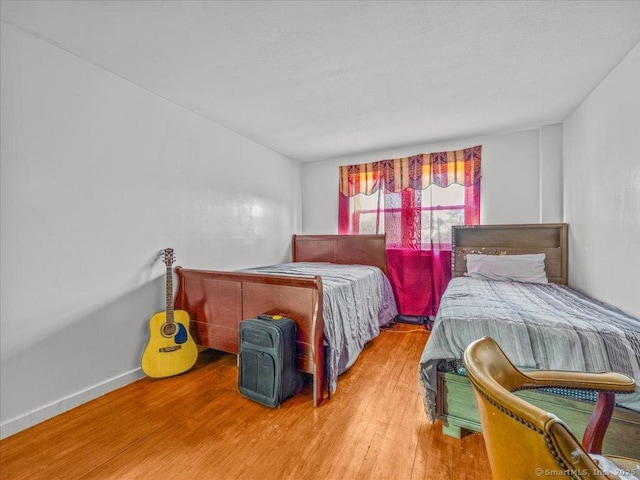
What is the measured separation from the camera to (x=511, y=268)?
9.49 ft

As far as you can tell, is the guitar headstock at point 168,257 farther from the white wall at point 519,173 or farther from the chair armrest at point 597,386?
the white wall at point 519,173

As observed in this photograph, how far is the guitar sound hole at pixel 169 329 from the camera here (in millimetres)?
2312

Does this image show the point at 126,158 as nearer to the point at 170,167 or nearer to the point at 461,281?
the point at 170,167

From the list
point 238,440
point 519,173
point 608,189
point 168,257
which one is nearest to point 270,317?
point 238,440

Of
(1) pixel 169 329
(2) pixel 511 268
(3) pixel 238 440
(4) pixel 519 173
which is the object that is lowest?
(3) pixel 238 440

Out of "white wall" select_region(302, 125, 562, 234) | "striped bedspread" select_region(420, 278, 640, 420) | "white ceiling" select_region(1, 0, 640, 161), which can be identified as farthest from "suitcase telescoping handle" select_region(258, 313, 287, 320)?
"white wall" select_region(302, 125, 562, 234)

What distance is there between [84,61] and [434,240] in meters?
3.68

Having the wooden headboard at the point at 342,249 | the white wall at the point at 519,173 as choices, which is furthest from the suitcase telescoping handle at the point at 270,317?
the white wall at the point at 519,173

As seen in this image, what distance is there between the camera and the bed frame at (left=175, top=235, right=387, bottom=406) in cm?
198

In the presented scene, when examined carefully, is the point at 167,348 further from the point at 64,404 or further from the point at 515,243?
the point at 515,243

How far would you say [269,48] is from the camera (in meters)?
1.84

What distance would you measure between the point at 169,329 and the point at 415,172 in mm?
3217

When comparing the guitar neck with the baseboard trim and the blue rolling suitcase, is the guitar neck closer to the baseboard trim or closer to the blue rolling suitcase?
the baseboard trim

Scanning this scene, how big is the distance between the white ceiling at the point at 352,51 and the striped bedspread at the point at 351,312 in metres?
1.60
